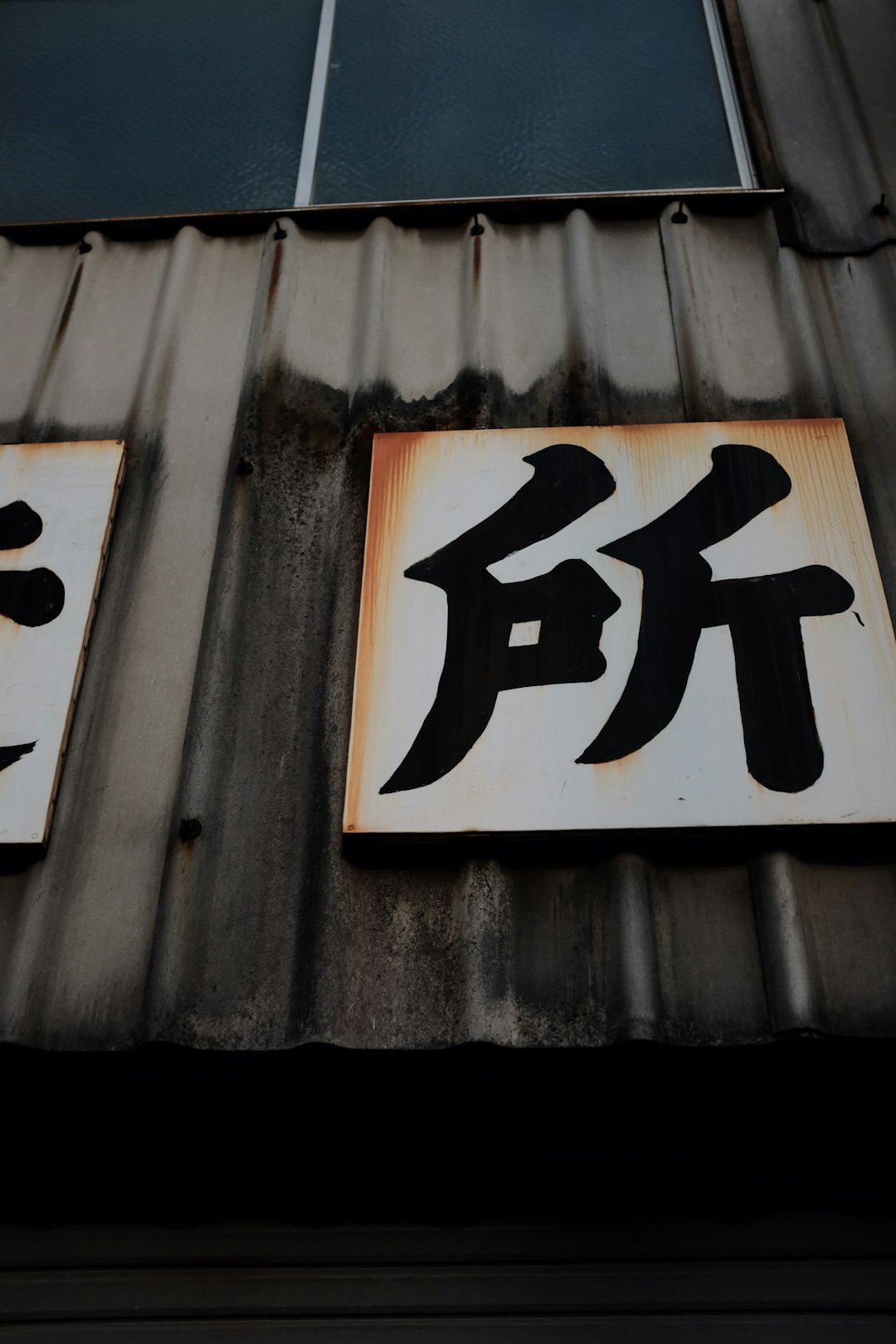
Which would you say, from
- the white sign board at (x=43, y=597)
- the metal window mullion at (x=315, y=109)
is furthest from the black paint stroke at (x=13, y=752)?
the metal window mullion at (x=315, y=109)

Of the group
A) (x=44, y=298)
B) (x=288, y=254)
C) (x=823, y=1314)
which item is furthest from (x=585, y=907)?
(x=44, y=298)

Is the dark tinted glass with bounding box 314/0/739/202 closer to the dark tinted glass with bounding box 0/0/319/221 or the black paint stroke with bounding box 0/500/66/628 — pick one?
the dark tinted glass with bounding box 0/0/319/221

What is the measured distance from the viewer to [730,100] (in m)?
4.81

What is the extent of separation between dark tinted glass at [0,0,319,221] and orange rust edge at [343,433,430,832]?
5.64 feet

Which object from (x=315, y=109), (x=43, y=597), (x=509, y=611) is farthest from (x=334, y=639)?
(x=315, y=109)

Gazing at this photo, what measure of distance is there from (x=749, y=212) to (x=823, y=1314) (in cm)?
345

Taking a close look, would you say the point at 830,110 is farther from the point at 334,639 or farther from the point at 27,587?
the point at 27,587

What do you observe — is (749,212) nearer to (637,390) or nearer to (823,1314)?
(637,390)

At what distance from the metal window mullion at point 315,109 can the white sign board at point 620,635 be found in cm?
166

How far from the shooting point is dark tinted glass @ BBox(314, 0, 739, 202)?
15.3ft

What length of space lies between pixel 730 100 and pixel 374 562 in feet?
9.34

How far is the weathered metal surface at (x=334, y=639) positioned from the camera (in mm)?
2662

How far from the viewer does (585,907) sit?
109 inches

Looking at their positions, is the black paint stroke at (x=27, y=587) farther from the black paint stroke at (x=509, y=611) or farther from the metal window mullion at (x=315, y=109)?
the metal window mullion at (x=315, y=109)
